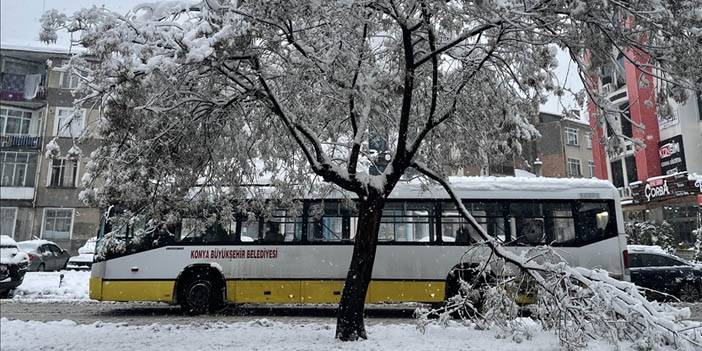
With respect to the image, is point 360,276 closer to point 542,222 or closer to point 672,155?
point 542,222

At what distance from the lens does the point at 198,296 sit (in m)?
11.2

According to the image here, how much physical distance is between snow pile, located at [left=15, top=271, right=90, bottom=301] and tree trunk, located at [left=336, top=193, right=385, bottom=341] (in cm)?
1069

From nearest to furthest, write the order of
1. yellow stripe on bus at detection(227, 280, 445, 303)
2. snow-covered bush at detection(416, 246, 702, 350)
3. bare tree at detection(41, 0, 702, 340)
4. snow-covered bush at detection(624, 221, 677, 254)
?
1. bare tree at detection(41, 0, 702, 340)
2. snow-covered bush at detection(416, 246, 702, 350)
3. yellow stripe on bus at detection(227, 280, 445, 303)
4. snow-covered bush at detection(624, 221, 677, 254)

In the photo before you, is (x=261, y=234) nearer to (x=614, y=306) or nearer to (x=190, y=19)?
(x=190, y=19)

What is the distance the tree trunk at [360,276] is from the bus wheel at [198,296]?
16.0 ft

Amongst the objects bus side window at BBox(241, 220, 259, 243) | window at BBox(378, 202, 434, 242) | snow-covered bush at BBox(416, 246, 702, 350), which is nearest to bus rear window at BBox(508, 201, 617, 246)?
window at BBox(378, 202, 434, 242)

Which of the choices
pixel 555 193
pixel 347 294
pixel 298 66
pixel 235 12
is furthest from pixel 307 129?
pixel 555 193

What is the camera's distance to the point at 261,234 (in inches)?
448

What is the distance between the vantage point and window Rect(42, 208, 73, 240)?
27891 millimetres

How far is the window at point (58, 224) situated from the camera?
1098 inches

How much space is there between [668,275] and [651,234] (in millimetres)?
4278

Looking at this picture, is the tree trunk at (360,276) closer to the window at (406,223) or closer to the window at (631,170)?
the window at (406,223)

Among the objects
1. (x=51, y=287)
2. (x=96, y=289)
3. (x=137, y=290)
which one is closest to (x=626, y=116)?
(x=137, y=290)

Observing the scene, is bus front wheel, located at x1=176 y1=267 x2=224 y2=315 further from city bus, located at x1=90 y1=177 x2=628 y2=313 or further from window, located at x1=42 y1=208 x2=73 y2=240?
window, located at x1=42 y1=208 x2=73 y2=240
